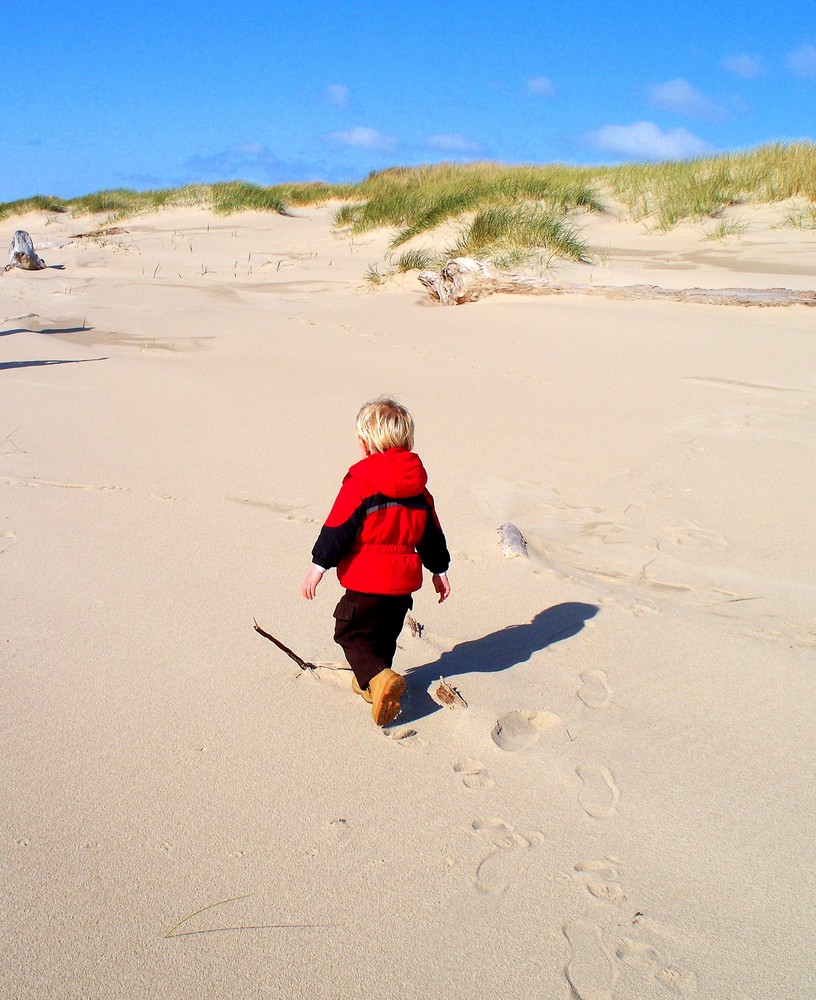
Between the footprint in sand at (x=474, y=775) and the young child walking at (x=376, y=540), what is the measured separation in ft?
0.81

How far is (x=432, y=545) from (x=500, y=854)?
95 cm

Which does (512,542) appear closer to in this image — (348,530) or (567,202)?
(348,530)

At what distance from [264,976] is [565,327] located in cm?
638

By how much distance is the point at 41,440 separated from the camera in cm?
494

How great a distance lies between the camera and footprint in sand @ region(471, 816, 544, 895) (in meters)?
1.76

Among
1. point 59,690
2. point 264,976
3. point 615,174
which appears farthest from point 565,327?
point 615,174

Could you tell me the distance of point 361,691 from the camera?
99.0 inches

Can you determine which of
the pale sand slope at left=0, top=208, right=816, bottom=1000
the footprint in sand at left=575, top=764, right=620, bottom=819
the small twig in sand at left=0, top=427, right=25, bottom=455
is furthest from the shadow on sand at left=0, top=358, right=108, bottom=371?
the footprint in sand at left=575, top=764, right=620, bottom=819

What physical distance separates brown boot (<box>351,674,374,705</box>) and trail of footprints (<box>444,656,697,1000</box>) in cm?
37

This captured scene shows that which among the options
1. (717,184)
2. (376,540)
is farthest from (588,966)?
(717,184)

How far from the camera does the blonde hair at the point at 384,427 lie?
8.01 feet

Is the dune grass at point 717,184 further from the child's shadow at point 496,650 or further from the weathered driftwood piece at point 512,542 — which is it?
the child's shadow at point 496,650

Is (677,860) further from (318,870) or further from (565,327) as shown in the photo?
(565,327)

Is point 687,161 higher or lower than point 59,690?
higher
